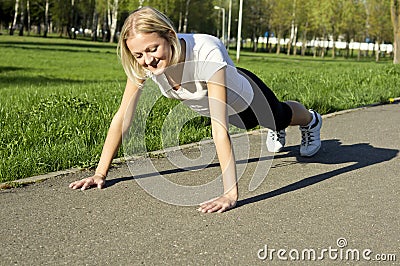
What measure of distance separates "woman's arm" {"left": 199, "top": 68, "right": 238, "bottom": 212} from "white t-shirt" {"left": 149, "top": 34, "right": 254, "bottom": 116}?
0.08 m

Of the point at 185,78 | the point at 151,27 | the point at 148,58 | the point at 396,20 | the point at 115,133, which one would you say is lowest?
the point at 115,133

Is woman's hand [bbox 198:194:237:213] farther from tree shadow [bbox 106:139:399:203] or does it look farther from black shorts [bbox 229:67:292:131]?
black shorts [bbox 229:67:292:131]

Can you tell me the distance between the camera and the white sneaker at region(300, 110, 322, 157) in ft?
18.8

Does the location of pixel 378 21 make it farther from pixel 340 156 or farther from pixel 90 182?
pixel 90 182

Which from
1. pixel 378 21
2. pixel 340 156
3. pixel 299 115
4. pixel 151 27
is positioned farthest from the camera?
pixel 378 21

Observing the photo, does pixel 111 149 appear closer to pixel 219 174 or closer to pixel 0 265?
pixel 219 174

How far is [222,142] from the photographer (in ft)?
13.7

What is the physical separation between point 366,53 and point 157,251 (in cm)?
9252

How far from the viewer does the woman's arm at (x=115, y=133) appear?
4.64 metres

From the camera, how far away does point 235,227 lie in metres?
3.85

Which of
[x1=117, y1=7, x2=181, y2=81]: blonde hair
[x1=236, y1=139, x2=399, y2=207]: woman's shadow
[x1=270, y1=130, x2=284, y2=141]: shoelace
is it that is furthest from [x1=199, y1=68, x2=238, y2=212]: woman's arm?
[x1=270, y1=130, x2=284, y2=141]: shoelace

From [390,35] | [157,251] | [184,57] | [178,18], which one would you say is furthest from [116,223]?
[178,18]

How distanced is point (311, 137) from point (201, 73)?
1.99m

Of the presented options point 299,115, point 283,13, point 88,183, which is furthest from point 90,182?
point 283,13
